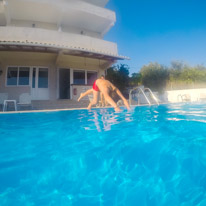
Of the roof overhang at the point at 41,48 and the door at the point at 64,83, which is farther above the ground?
the roof overhang at the point at 41,48

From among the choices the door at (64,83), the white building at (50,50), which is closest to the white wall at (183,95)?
the white building at (50,50)

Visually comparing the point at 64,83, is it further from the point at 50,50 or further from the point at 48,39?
the point at 48,39

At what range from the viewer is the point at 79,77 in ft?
36.3

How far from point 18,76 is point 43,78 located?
165cm

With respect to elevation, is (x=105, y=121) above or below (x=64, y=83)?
below

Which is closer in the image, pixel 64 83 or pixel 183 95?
pixel 64 83

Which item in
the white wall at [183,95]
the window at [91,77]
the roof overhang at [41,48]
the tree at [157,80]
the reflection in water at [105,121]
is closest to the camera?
the reflection in water at [105,121]

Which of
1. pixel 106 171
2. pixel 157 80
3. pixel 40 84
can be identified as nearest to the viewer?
pixel 106 171

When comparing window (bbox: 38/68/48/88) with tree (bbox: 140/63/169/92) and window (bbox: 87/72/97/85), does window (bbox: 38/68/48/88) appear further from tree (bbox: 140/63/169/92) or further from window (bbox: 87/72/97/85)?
tree (bbox: 140/63/169/92)

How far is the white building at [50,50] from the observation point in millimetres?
8867

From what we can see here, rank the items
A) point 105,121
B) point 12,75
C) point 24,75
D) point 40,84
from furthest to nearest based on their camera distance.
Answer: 1. point 40,84
2. point 24,75
3. point 12,75
4. point 105,121

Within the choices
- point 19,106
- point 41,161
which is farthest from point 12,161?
point 19,106

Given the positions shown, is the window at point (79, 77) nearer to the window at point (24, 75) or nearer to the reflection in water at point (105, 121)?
the window at point (24, 75)

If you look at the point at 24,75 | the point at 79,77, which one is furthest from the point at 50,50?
the point at 79,77
